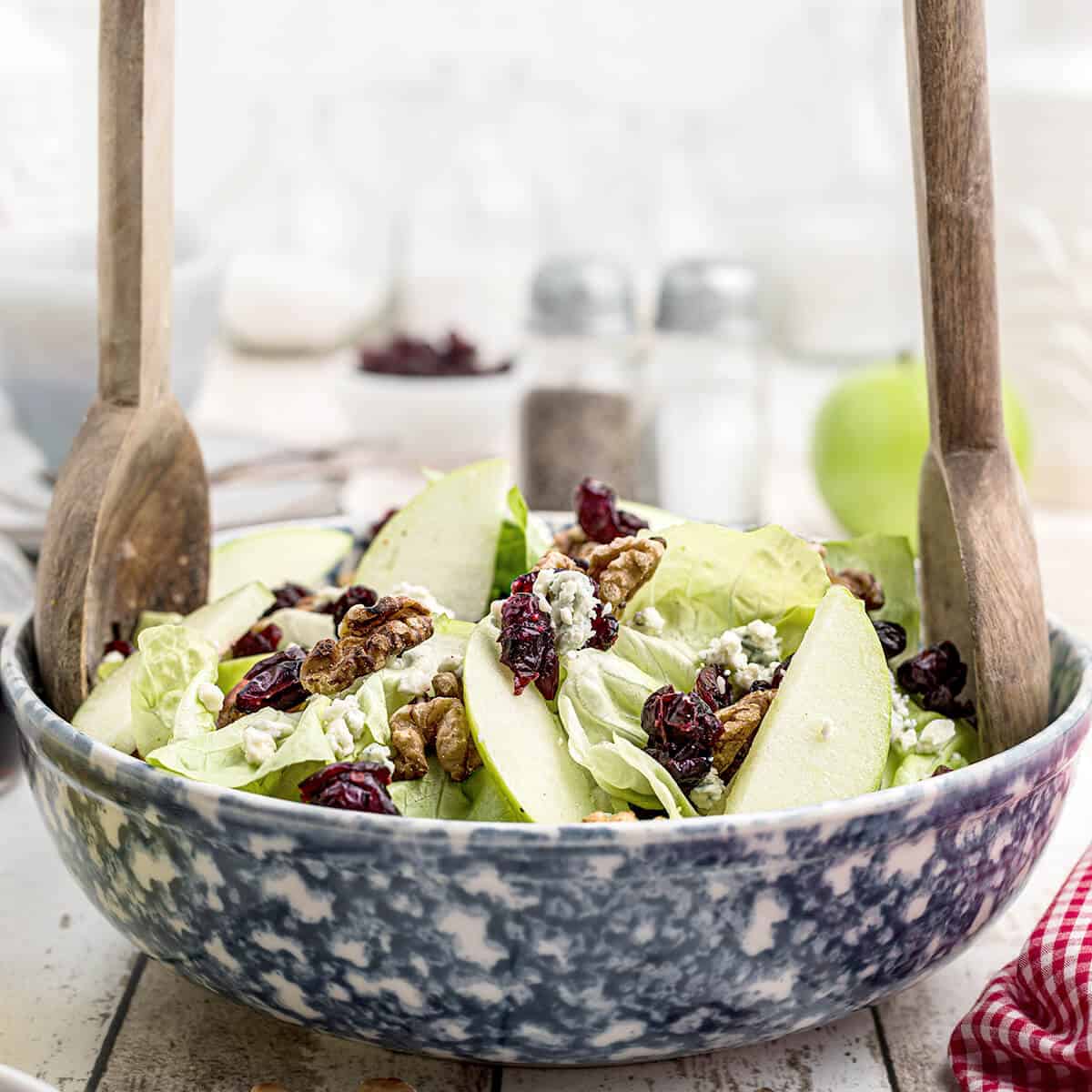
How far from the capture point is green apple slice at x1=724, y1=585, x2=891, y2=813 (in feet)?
2.63

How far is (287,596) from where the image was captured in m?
1.08

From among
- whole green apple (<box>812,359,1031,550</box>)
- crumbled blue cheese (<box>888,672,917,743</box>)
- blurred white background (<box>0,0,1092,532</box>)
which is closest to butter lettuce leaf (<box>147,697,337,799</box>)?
crumbled blue cheese (<box>888,672,917,743</box>)

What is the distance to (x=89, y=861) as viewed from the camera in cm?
84

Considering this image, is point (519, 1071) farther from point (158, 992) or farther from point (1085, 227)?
point (1085, 227)

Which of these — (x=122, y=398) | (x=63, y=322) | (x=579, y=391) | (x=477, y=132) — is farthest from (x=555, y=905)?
(x=477, y=132)

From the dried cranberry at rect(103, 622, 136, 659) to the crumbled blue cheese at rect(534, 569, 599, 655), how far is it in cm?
31

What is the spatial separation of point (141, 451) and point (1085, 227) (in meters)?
1.43

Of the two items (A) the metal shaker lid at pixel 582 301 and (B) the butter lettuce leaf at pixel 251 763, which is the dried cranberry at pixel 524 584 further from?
(A) the metal shaker lid at pixel 582 301

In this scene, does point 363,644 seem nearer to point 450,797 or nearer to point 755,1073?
point 450,797

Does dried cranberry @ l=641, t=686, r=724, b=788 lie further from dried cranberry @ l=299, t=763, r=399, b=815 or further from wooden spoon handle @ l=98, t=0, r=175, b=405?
wooden spoon handle @ l=98, t=0, r=175, b=405

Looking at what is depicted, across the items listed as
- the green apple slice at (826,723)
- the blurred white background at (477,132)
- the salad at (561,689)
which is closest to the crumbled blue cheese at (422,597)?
the salad at (561,689)

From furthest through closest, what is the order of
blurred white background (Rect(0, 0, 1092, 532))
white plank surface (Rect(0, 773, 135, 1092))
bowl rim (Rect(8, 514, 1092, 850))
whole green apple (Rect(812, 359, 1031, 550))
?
blurred white background (Rect(0, 0, 1092, 532)) < whole green apple (Rect(812, 359, 1031, 550)) < white plank surface (Rect(0, 773, 135, 1092)) < bowl rim (Rect(8, 514, 1092, 850))

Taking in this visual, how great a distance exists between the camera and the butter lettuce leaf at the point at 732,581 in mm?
945

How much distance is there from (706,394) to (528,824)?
1.43 meters
